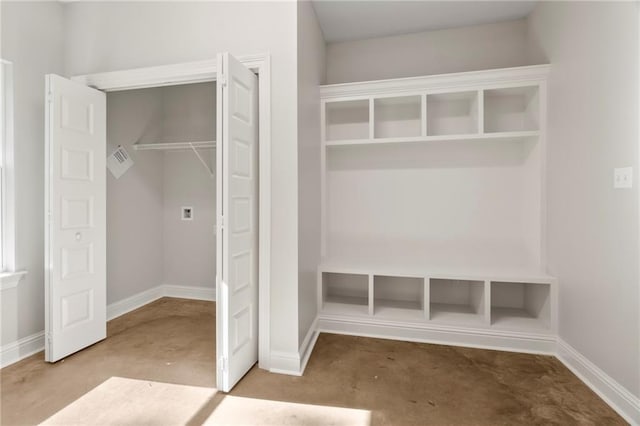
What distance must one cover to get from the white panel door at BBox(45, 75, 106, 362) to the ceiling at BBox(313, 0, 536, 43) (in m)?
2.03

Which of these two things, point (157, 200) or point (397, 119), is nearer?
point (397, 119)

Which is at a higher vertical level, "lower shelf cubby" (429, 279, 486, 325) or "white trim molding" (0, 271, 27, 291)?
"white trim molding" (0, 271, 27, 291)

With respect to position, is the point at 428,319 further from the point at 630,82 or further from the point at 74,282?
the point at 74,282

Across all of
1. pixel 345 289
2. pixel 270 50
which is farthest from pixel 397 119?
pixel 345 289

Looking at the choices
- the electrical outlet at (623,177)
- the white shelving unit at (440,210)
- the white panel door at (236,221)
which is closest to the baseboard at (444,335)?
the white shelving unit at (440,210)

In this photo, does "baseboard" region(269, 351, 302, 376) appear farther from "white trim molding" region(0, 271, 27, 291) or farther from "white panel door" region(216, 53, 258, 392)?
"white trim molding" region(0, 271, 27, 291)

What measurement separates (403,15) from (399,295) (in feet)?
8.37

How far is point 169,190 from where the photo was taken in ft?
12.4

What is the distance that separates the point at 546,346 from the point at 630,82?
1822 millimetres

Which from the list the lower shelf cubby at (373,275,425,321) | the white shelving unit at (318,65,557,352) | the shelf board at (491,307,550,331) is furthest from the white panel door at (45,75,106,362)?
the shelf board at (491,307,550,331)

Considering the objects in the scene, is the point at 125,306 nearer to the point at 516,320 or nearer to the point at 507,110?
the point at 516,320

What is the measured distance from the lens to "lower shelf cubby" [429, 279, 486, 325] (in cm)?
260

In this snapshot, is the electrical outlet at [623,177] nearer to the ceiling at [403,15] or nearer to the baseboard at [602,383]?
the baseboard at [602,383]

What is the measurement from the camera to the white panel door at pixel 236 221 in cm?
184
